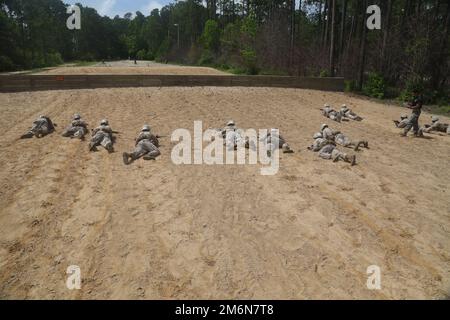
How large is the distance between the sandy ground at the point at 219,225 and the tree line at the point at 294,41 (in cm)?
1318

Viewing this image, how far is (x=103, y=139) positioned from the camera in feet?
34.3

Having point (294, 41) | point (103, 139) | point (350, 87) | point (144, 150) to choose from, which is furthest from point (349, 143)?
point (294, 41)

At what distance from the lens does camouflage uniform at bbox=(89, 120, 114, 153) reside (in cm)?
1009

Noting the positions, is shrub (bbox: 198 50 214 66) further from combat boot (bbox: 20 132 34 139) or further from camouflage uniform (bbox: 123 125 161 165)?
camouflage uniform (bbox: 123 125 161 165)

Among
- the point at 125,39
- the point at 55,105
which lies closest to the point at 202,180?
the point at 55,105

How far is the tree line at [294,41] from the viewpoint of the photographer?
72.0 feet

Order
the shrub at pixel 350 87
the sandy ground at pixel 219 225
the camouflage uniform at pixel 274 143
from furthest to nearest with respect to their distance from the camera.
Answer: the shrub at pixel 350 87
the camouflage uniform at pixel 274 143
the sandy ground at pixel 219 225

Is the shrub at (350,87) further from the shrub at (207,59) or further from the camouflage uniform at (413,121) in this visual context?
the shrub at (207,59)

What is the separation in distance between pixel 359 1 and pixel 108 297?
3950 centimetres

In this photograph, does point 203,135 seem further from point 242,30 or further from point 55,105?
point 242,30

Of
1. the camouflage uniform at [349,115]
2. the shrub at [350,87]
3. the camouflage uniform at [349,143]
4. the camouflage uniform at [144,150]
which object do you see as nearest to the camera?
the camouflage uniform at [144,150]

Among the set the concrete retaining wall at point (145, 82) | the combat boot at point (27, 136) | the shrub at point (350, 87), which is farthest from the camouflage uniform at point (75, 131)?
the shrub at point (350, 87)

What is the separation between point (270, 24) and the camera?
3797 cm

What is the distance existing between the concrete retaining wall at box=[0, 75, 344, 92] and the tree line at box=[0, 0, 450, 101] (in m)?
2.93
